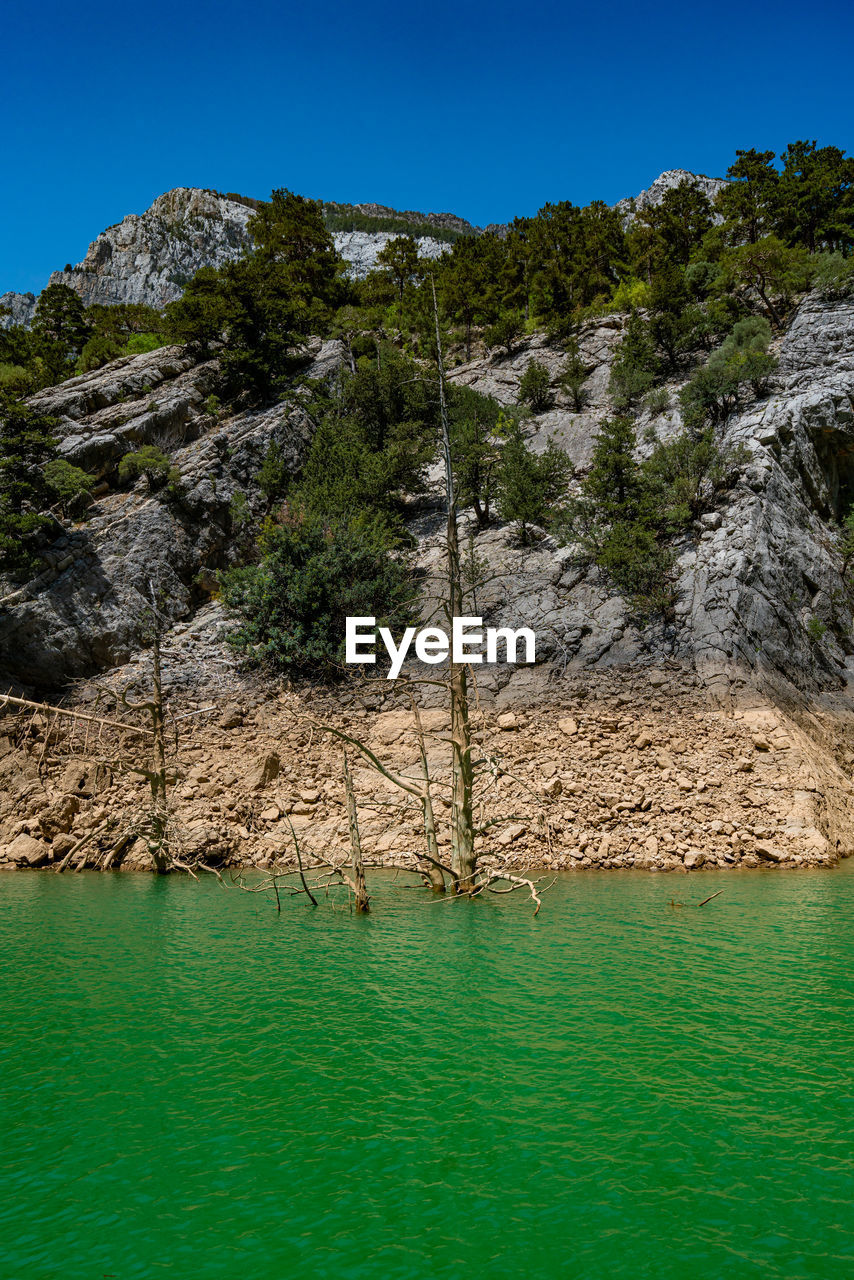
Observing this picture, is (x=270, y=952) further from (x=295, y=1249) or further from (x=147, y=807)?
(x=147, y=807)

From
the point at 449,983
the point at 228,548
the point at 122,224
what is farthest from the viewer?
the point at 122,224

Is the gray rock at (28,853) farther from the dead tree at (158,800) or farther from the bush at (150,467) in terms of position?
the bush at (150,467)

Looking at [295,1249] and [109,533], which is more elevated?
[109,533]

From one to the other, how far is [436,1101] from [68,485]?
30877 millimetres

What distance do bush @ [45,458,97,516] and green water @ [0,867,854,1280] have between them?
23.6 meters

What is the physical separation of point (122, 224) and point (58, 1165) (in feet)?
419

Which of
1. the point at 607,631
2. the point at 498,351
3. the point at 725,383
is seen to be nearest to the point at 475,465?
the point at 725,383

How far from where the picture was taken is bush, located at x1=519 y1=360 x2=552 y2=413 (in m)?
38.0

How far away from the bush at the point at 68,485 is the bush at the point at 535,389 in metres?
21.7

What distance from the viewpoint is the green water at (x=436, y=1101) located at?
15.8 ft

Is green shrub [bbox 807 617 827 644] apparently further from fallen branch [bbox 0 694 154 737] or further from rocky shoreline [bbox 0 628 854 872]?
fallen branch [bbox 0 694 154 737]

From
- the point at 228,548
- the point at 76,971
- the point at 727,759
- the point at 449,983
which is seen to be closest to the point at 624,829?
the point at 727,759

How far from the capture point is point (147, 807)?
1992 cm

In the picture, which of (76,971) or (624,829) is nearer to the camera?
(76,971)
